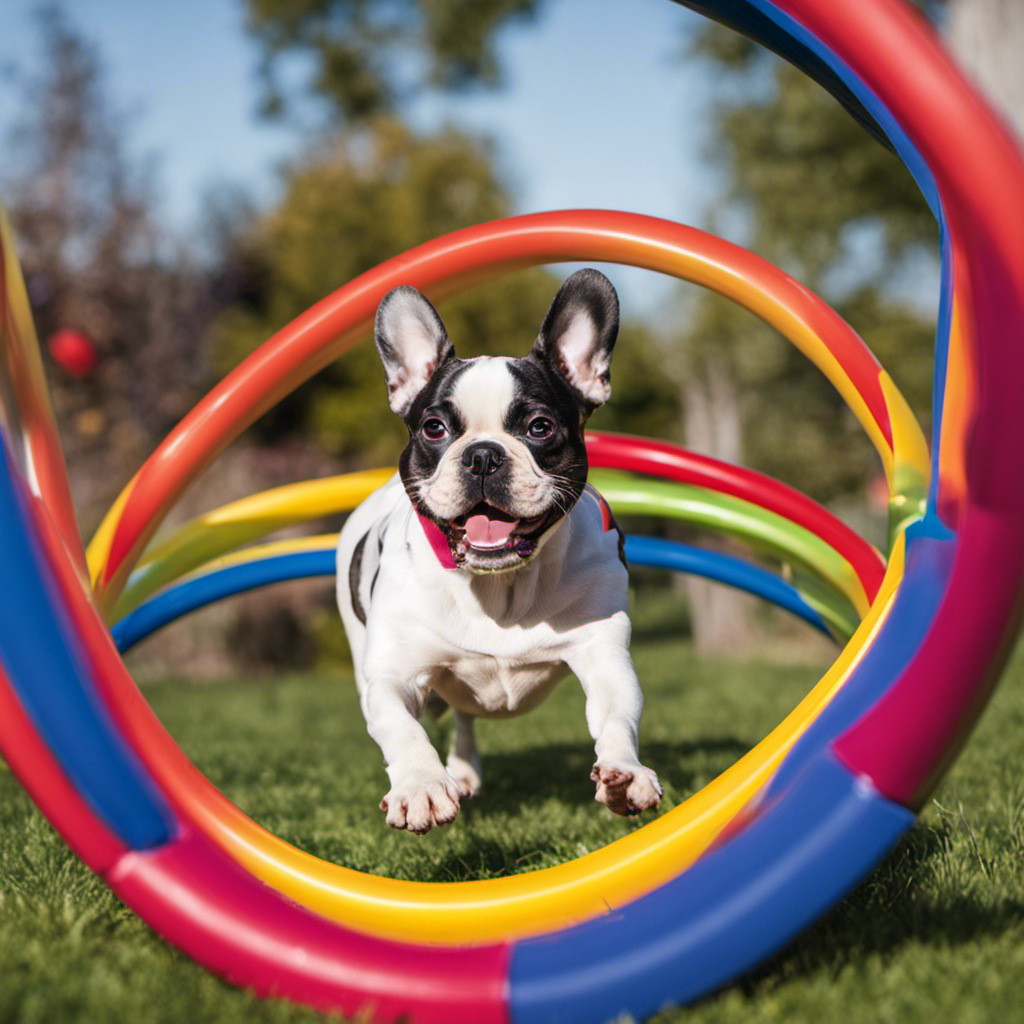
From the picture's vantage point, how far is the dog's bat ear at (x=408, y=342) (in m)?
3.71

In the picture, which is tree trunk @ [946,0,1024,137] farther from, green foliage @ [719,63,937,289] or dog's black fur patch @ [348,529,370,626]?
dog's black fur patch @ [348,529,370,626]

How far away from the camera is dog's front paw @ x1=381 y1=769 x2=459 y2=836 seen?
2.66m

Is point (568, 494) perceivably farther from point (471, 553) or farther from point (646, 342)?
point (646, 342)

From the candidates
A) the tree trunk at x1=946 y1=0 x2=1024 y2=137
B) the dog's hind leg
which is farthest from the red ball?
the dog's hind leg

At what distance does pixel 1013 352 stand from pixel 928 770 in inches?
33.1

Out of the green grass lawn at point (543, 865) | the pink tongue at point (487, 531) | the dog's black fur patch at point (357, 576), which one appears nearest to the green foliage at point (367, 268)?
the green grass lawn at point (543, 865)

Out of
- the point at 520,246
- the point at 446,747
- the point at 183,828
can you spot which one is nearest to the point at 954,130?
the point at 183,828

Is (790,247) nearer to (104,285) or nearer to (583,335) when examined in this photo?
(104,285)

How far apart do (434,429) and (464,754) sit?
1913mm

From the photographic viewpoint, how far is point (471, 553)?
3.27 metres

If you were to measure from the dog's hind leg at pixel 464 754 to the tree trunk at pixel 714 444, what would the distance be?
36.6ft

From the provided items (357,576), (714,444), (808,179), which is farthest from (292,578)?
(808,179)

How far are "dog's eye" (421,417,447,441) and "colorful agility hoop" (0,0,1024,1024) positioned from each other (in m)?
1.16

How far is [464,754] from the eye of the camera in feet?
16.0
